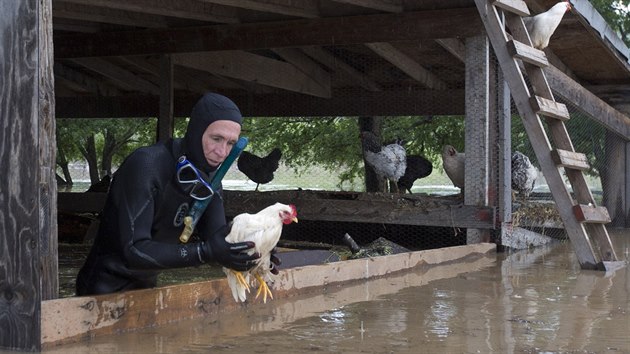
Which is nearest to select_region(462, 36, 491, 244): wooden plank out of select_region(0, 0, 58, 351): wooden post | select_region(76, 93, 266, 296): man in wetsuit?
select_region(76, 93, 266, 296): man in wetsuit

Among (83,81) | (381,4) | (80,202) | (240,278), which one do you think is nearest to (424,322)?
(240,278)

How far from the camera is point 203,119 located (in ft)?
13.6

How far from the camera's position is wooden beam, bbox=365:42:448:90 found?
10.7 m

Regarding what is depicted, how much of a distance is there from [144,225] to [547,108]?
4483 millimetres

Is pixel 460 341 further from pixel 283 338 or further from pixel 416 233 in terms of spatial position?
pixel 416 233

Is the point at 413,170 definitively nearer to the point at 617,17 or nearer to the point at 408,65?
the point at 408,65

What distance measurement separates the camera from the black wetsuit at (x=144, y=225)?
3928 mm

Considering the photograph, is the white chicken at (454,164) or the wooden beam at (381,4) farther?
the white chicken at (454,164)

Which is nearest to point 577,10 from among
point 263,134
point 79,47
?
point 79,47

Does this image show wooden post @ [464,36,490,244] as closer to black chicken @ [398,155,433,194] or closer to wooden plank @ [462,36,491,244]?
wooden plank @ [462,36,491,244]

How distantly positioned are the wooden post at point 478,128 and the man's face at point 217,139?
498cm

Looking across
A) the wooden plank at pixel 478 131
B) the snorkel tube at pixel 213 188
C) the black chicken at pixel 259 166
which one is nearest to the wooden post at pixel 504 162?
the wooden plank at pixel 478 131

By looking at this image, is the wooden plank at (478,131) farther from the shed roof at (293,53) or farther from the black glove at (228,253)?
the black glove at (228,253)

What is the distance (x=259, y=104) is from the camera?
547 inches
